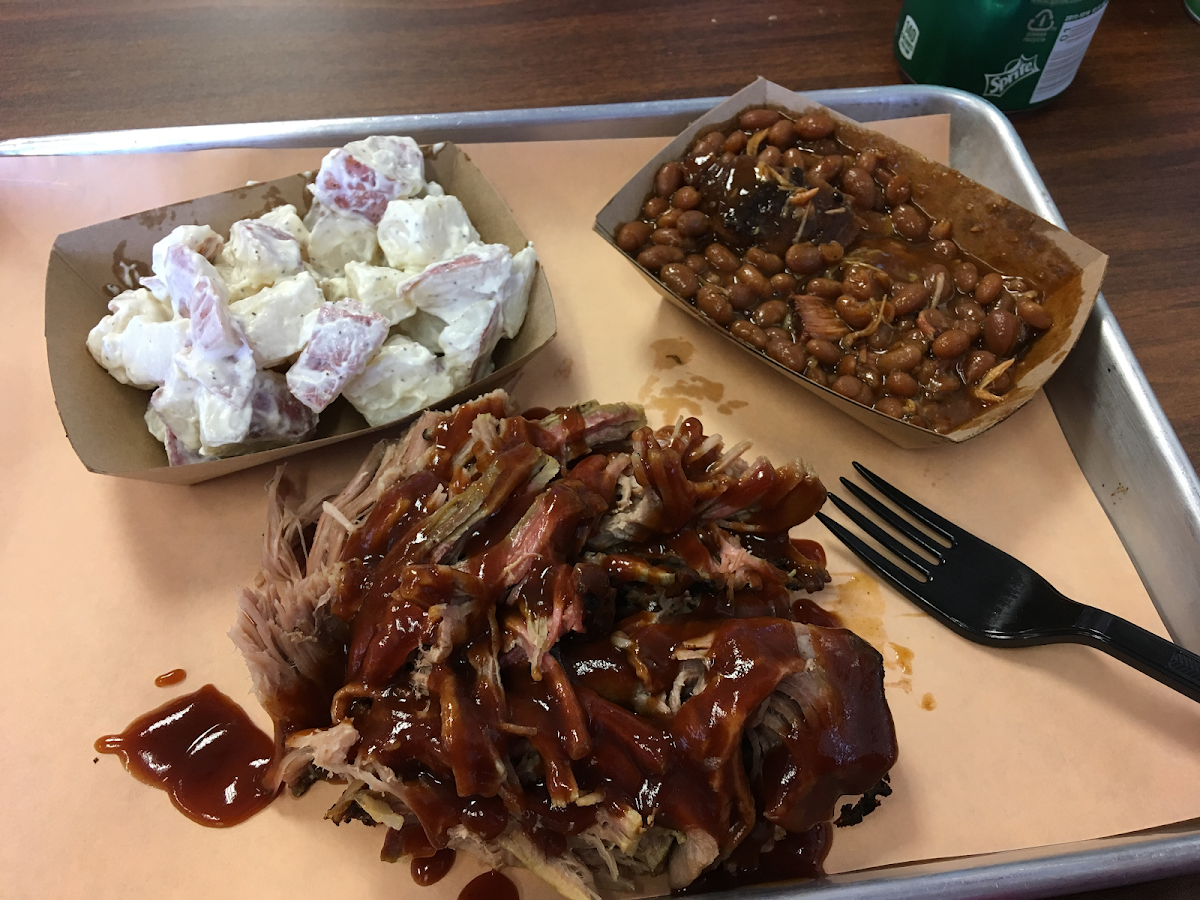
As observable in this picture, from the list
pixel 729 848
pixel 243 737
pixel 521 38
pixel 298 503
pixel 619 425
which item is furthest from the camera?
pixel 521 38

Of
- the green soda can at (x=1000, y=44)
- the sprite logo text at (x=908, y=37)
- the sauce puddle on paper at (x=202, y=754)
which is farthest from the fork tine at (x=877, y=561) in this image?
the sprite logo text at (x=908, y=37)

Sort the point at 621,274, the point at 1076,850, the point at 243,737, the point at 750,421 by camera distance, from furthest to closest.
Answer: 1. the point at 621,274
2. the point at 750,421
3. the point at 243,737
4. the point at 1076,850

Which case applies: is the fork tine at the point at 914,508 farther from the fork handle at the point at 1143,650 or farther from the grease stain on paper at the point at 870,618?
the fork handle at the point at 1143,650

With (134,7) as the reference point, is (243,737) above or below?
below

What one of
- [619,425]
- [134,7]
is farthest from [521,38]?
[619,425]

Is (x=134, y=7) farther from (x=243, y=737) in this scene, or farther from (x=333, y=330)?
(x=243, y=737)

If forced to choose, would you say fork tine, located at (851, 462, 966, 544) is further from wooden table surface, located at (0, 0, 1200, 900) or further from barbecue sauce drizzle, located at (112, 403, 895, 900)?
wooden table surface, located at (0, 0, 1200, 900)

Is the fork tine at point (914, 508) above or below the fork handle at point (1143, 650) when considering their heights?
below

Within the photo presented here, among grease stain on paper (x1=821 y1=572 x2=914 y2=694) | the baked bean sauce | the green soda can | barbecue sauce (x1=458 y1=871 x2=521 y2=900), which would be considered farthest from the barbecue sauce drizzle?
the green soda can
